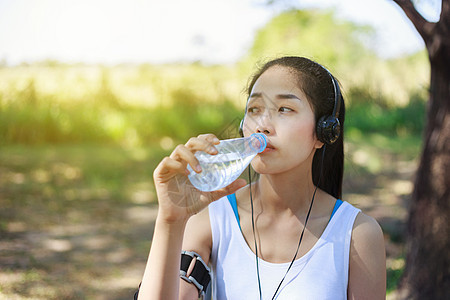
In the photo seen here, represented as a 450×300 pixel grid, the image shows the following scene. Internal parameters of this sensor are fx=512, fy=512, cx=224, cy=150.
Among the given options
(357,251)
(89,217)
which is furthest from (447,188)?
(89,217)

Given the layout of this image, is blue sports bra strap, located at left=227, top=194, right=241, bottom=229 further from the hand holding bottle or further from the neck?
the hand holding bottle

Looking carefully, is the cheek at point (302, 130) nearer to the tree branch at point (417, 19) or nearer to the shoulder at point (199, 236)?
the shoulder at point (199, 236)

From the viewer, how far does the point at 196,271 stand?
1.57m

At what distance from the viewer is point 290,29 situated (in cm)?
1394

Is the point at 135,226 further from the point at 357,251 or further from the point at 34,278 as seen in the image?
the point at 357,251

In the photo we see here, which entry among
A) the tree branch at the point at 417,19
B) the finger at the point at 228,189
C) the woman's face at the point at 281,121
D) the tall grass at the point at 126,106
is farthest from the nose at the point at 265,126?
the tall grass at the point at 126,106

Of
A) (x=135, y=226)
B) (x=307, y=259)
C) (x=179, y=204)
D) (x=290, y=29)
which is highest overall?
(x=290, y=29)

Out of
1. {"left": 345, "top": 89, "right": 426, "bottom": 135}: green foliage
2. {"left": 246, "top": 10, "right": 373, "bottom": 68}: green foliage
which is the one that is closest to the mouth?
{"left": 345, "top": 89, "right": 426, "bottom": 135}: green foliage

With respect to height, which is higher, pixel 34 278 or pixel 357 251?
pixel 34 278

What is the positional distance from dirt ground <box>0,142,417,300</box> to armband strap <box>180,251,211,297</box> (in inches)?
102

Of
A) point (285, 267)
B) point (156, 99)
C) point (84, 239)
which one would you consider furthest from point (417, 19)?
point (156, 99)

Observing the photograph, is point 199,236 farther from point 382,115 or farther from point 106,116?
point 382,115

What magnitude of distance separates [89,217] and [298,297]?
433 cm

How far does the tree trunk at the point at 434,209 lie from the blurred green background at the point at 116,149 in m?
0.49
